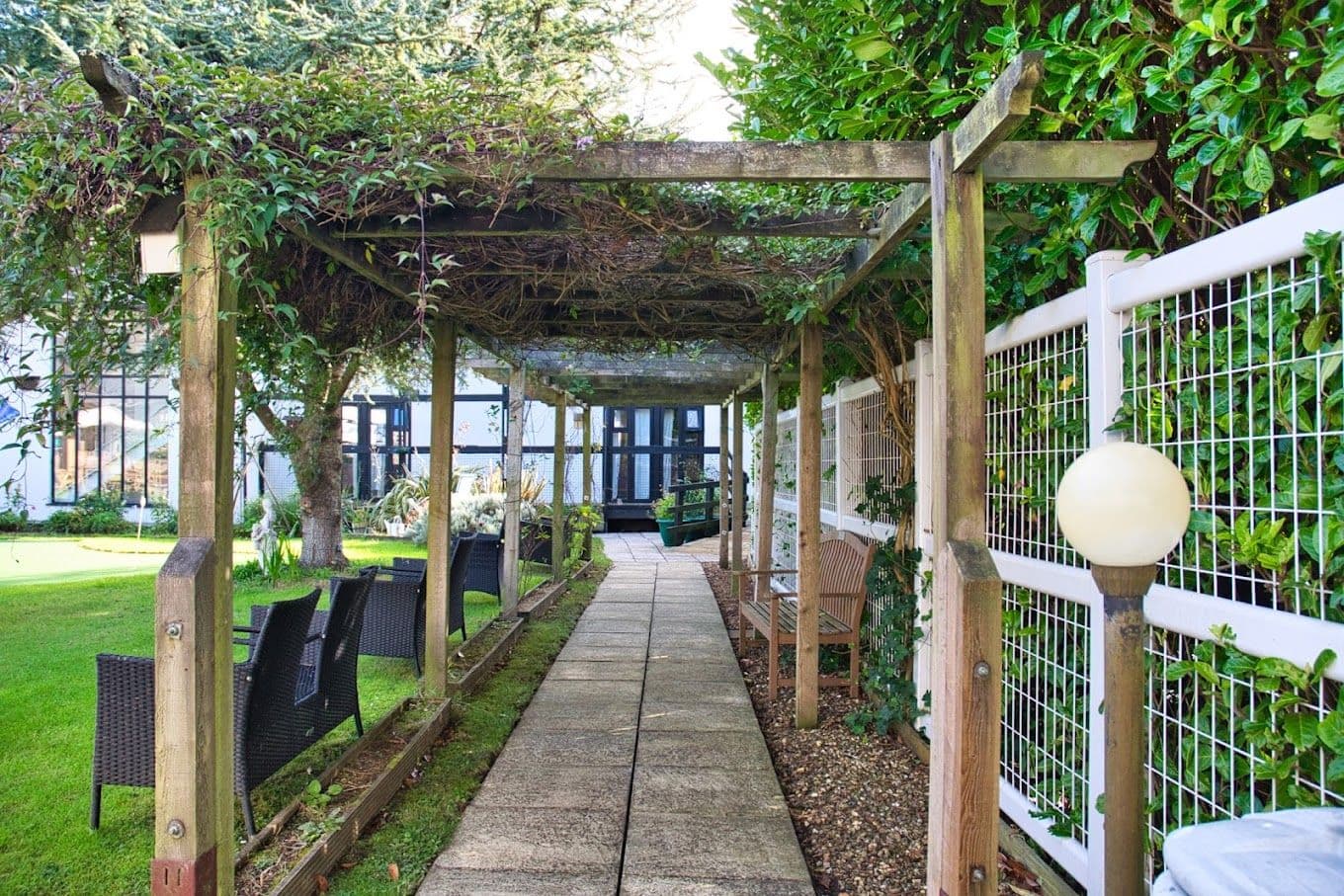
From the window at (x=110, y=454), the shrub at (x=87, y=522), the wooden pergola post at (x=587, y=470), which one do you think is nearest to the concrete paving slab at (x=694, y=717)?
the wooden pergola post at (x=587, y=470)

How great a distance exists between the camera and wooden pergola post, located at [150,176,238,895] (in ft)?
7.47

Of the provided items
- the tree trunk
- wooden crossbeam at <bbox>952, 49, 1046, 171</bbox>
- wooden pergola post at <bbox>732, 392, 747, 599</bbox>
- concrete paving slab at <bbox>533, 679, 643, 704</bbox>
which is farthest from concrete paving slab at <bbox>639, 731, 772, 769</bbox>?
the tree trunk

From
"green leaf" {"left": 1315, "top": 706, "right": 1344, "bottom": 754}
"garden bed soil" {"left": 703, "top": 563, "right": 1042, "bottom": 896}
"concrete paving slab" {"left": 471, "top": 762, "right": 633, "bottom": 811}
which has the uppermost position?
"green leaf" {"left": 1315, "top": 706, "right": 1344, "bottom": 754}

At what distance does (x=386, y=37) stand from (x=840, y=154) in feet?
21.1

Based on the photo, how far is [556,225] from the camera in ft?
10.1

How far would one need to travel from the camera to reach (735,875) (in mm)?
2791

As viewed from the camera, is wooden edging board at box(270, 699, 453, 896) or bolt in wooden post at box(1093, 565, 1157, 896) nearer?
bolt in wooden post at box(1093, 565, 1157, 896)

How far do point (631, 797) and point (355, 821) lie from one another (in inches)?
41.2

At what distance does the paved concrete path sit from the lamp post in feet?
4.11

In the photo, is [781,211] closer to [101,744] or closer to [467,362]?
[101,744]

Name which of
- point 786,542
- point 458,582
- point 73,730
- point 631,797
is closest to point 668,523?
point 786,542

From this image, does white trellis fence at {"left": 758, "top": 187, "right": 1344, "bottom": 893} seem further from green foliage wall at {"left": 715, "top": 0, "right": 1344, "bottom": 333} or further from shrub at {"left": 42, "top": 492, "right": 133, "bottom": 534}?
shrub at {"left": 42, "top": 492, "right": 133, "bottom": 534}

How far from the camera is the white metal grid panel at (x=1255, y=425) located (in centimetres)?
172

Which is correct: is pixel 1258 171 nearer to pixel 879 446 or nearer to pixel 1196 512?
pixel 1196 512
